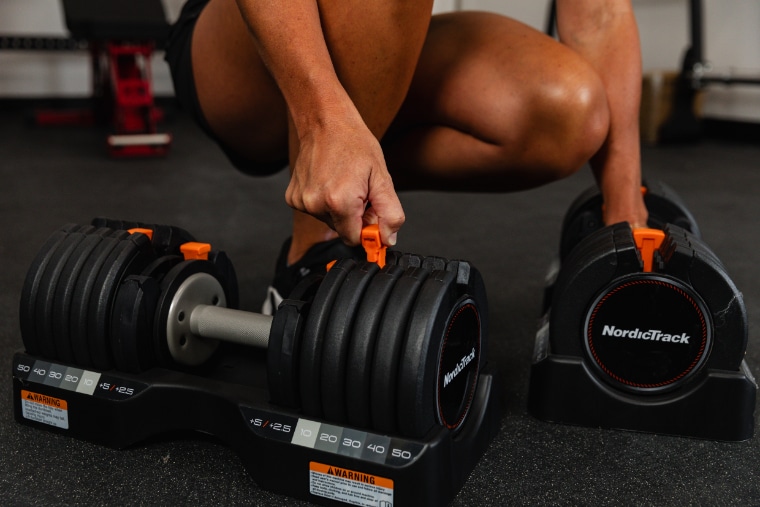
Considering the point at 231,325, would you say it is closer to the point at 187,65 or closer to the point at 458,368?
the point at 458,368

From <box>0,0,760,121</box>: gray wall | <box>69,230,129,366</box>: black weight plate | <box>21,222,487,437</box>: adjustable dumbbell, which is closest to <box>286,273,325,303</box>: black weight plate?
<box>21,222,487,437</box>: adjustable dumbbell

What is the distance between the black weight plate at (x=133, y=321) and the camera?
77cm

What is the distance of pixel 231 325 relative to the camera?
2.65 feet

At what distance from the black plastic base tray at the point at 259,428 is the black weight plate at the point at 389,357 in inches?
0.9

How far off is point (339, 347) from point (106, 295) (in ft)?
0.94

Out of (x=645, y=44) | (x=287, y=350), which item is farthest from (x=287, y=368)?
(x=645, y=44)

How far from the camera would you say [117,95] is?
126 inches

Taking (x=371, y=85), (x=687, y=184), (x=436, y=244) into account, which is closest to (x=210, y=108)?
(x=371, y=85)

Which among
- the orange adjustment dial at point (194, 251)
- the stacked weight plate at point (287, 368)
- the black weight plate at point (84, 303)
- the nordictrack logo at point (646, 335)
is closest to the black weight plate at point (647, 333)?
the nordictrack logo at point (646, 335)

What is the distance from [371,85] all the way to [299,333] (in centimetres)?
33

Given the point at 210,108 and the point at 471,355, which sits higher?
the point at 210,108

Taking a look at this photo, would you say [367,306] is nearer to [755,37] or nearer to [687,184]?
[687,184]

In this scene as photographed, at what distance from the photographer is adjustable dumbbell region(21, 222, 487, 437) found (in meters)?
0.67

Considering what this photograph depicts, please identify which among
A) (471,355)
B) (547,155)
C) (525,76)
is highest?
(525,76)
